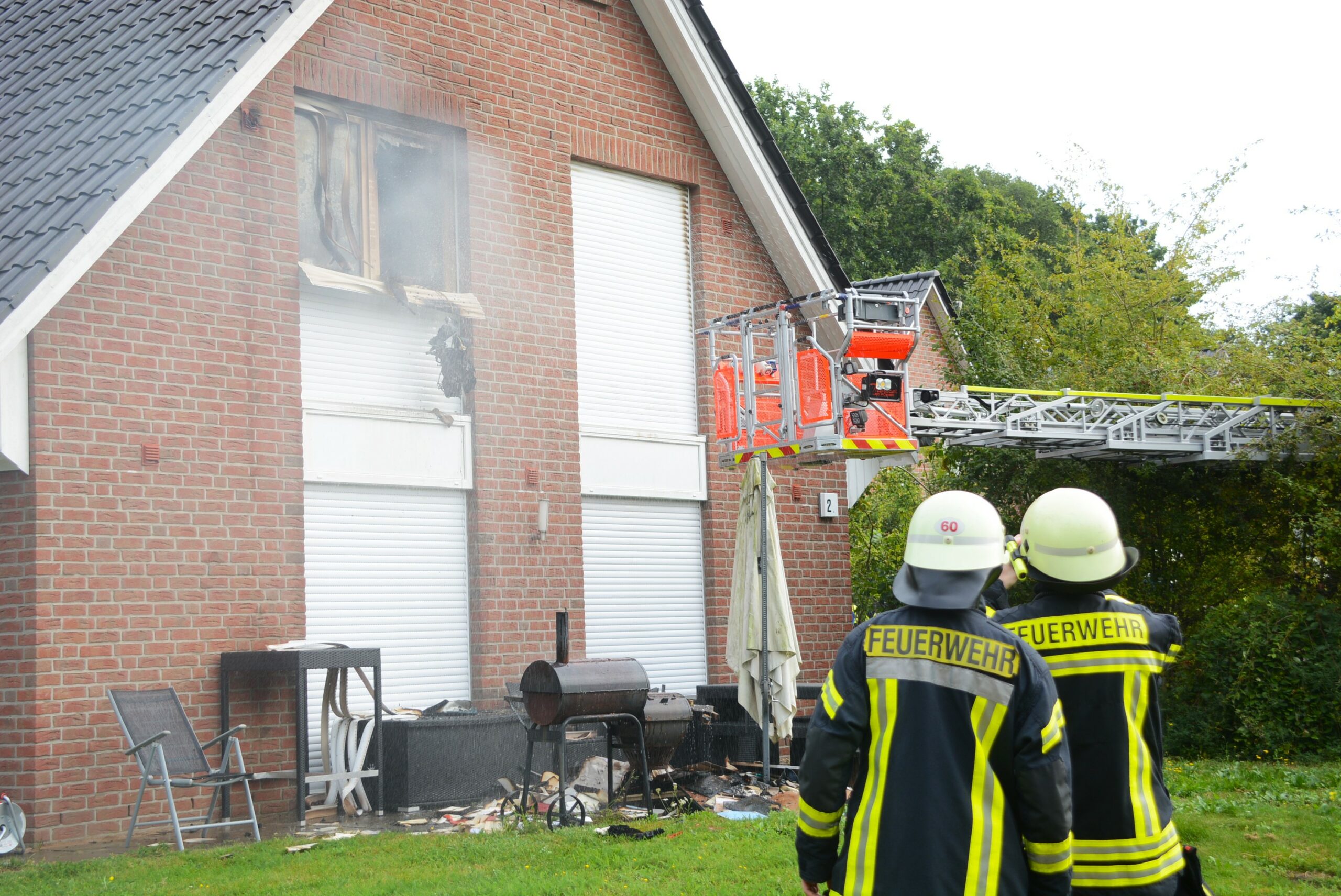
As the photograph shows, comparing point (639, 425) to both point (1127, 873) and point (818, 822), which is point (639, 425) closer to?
point (1127, 873)

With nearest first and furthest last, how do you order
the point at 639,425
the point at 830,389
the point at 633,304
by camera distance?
1. the point at 830,389
2. the point at 639,425
3. the point at 633,304

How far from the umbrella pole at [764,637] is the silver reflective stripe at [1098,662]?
6.47 metres

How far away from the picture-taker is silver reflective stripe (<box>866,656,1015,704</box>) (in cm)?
324

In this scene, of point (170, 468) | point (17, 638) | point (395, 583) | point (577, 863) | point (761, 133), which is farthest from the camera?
point (761, 133)

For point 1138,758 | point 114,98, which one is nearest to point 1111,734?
point 1138,758

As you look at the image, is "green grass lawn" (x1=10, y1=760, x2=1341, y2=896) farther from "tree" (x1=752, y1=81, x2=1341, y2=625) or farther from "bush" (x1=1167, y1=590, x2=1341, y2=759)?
"tree" (x1=752, y1=81, x2=1341, y2=625)

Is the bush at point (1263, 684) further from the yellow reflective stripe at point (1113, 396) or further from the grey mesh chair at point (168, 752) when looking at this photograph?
the grey mesh chair at point (168, 752)

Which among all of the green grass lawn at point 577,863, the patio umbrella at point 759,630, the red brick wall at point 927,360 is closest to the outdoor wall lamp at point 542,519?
the patio umbrella at point 759,630

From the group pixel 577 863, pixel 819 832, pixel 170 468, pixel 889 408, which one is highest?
pixel 889 408

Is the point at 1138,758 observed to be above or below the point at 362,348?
below

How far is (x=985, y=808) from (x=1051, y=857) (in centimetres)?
22

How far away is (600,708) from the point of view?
8930mm

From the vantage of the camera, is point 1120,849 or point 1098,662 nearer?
point 1120,849

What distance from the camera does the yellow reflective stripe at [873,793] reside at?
3.29m
